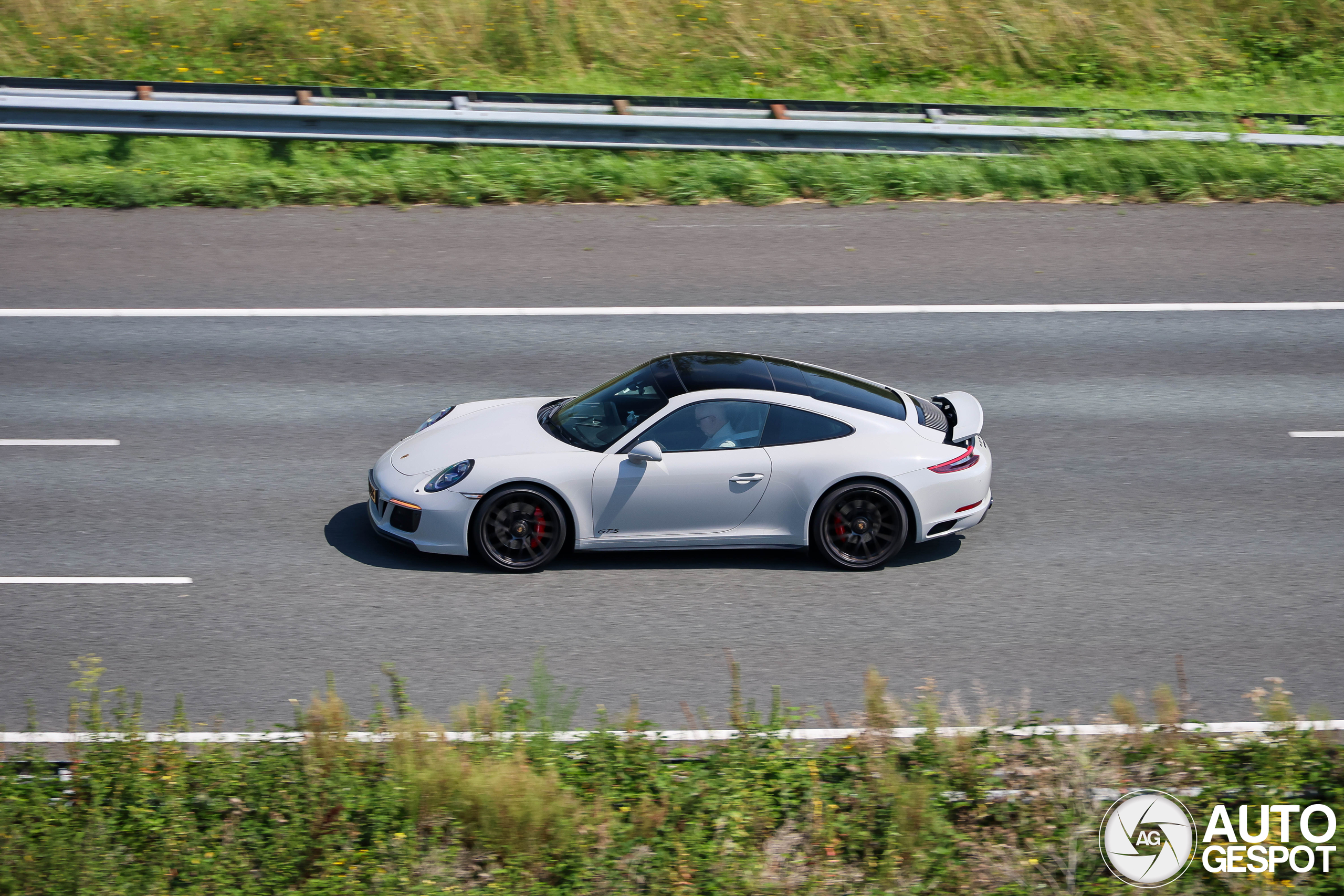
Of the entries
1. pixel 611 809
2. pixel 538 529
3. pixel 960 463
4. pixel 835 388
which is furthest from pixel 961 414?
pixel 611 809

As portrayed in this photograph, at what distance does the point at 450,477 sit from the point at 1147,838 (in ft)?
15.8

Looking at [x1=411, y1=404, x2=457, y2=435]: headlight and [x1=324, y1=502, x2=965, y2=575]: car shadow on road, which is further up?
[x1=411, y1=404, x2=457, y2=435]: headlight

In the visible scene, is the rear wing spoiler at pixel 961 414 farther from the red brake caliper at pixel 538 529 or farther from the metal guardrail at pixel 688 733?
the red brake caliper at pixel 538 529

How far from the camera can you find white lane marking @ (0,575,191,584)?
841 centimetres

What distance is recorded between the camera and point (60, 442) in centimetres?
1029

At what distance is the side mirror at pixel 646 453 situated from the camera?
333 inches

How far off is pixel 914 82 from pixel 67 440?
13178mm

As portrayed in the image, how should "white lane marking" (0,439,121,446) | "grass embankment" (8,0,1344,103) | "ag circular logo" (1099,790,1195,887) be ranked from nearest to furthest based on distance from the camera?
"ag circular logo" (1099,790,1195,887) → "white lane marking" (0,439,121,446) → "grass embankment" (8,0,1344,103)

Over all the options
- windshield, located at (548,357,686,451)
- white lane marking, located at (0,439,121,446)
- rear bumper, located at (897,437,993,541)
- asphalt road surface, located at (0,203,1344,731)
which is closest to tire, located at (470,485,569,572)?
asphalt road surface, located at (0,203,1344,731)

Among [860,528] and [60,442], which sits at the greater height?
[60,442]

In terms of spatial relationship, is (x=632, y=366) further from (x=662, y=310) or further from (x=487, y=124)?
(x=487, y=124)

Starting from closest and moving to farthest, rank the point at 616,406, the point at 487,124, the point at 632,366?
the point at 616,406
the point at 632,366
the point at 487,124

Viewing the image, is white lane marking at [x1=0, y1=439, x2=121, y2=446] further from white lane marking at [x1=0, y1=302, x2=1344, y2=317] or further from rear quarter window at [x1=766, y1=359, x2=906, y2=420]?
rear quarter window at [x1=766, y1=359, x2=906, y2=420]

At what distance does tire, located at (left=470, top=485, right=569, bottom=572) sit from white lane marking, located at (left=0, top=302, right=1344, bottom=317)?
4.36m
